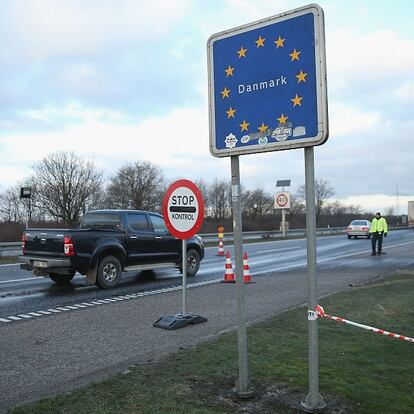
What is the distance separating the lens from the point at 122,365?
17.8 feet

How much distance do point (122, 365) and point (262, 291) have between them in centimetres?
618

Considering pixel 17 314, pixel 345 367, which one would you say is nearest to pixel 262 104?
pixel 345 367

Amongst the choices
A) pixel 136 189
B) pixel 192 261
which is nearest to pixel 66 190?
pixel 136 189

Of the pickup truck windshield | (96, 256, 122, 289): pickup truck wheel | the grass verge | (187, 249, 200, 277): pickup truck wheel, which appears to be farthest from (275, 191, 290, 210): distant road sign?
the grass verge

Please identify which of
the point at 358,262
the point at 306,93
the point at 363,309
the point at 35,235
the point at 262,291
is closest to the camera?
the point at 306,93

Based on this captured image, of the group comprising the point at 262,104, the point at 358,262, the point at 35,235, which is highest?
the point at 262,104

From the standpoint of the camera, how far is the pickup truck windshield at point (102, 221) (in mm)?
13070

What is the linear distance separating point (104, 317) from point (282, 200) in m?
36.5

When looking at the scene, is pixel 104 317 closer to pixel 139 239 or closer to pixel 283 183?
pixel 139 239

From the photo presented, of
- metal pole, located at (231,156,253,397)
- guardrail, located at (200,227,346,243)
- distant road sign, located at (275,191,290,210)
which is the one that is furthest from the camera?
distant road sign, located at (275,191,290,210)

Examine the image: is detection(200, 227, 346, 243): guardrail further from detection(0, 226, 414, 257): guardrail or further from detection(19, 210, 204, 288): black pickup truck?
detection(19, 210, 204, 288): black pickup truck

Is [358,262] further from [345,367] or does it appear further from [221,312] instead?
[345,367]

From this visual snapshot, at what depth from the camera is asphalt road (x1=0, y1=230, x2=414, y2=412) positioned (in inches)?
209

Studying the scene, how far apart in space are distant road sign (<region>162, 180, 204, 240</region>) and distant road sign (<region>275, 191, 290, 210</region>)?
3633 centimetres
